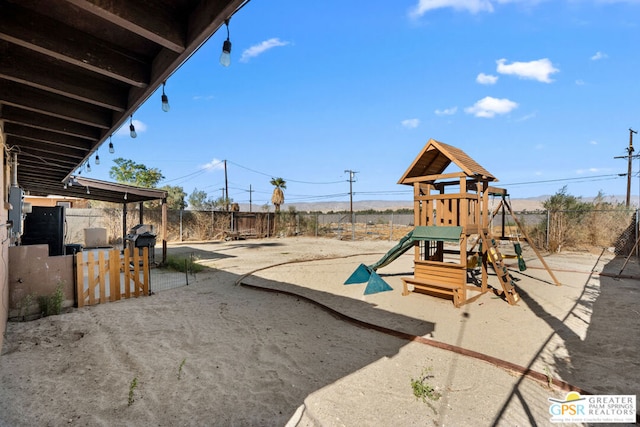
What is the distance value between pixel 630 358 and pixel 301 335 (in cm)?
428

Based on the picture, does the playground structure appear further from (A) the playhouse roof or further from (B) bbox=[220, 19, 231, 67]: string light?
(B) bbox=[220, 19, 231, 67]: string light

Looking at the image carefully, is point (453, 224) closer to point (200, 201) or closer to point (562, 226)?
point (562, 226)

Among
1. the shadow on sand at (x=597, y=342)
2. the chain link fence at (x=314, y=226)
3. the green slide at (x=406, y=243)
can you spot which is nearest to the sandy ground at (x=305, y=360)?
the shadow on sand at (x=597, y=342)

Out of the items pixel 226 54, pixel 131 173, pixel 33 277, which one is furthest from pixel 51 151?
pixel 131 173

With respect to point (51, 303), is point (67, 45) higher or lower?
higher

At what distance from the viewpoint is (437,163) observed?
26.1ft

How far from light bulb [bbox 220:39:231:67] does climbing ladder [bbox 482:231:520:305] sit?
624 cm

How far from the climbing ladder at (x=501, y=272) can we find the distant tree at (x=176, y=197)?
121 ft

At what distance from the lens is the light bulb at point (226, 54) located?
2.47 meters

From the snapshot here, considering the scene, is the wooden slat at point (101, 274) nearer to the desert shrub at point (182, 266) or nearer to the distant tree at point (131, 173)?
the desert shrub at point (182, 266)

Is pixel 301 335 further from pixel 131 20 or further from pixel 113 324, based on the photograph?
pixel 131 20

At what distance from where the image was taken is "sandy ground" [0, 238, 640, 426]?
2.78 m

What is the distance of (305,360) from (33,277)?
5.08 meters

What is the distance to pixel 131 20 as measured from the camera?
2289 millimetres
